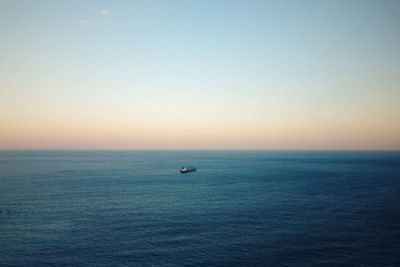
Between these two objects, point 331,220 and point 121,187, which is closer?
point 331,220

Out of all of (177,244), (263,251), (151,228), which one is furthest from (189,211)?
(263,251)

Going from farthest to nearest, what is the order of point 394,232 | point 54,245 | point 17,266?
point 394,232 → point 54,245 → point 17,266

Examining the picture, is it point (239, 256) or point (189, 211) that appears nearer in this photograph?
point (239, 256)

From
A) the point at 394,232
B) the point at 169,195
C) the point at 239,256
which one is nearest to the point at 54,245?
the point at 239,256

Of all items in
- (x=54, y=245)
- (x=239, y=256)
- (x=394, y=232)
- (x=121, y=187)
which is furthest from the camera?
(x=121, y=187)

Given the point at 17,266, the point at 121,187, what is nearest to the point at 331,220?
the point at 17,266

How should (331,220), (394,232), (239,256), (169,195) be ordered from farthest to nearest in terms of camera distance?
(169,195) → (331,220) → (394,232) → (239,256)

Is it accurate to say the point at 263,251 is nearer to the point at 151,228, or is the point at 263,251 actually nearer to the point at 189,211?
the point at 151,228

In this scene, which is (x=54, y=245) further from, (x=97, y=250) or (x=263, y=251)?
(x=263, y=251)

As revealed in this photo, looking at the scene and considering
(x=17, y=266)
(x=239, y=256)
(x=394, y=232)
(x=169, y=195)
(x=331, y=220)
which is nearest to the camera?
(x=17, y=266)
